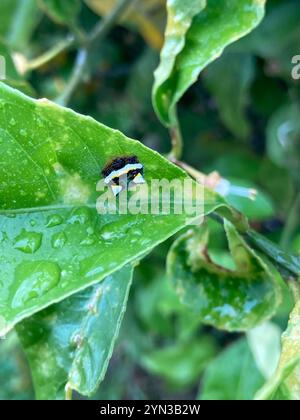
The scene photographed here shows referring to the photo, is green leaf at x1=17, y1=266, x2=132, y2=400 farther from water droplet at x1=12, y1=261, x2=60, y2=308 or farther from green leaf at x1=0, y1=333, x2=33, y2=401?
green leaf at x1=0, y1=333, x2=33, y2=401

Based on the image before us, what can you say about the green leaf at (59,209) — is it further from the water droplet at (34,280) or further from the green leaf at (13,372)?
the green leaf at (13,372)

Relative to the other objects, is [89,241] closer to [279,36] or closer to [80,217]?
[80,217]

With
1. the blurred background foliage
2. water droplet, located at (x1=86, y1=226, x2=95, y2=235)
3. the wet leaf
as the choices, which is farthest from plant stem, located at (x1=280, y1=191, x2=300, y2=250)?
water droplet, located at (x1=86, y1=226, x2=95, y2=235)

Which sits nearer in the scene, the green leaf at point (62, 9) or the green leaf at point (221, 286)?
the green leaf at point (221, 286)

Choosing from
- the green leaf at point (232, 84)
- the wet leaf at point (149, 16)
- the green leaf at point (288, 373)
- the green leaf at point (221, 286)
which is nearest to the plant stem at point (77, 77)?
the wet leaf at point (149, 16)

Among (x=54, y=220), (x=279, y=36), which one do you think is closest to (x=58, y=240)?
(x=54, y=220)
